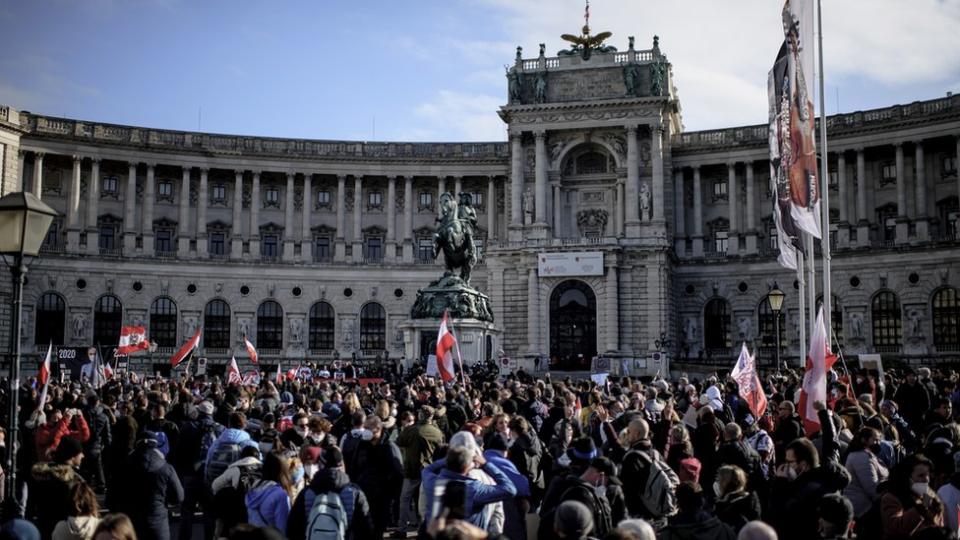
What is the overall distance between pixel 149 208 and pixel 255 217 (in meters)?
7.34

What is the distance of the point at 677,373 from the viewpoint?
59500mm

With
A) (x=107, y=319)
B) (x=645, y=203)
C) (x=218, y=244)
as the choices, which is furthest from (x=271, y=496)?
(x=218, y=244)

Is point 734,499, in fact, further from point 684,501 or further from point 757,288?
point 757,288

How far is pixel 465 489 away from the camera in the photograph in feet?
30.3

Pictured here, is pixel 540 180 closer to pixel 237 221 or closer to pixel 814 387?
pixel 237 221

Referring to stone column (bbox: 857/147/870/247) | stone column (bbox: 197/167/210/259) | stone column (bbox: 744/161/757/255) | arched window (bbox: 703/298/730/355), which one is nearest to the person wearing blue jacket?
stone column (bbox: 857/147/870/247)

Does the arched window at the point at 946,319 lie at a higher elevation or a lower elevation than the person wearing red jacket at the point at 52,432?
higher

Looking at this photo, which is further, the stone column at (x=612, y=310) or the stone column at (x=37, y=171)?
the stone column at (x=37, y=171)

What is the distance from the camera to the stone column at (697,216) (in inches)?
2749

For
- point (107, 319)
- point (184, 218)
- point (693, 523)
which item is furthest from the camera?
point (184, 218)

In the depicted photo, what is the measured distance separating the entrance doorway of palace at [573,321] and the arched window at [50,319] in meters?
32.6

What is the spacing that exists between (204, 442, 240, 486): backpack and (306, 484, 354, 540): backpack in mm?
3355

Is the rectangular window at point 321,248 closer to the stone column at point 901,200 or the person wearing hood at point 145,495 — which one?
the stone column at point 901,200

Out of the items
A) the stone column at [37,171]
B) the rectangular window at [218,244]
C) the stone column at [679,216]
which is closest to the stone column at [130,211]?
the rectangular window at [218,244]
